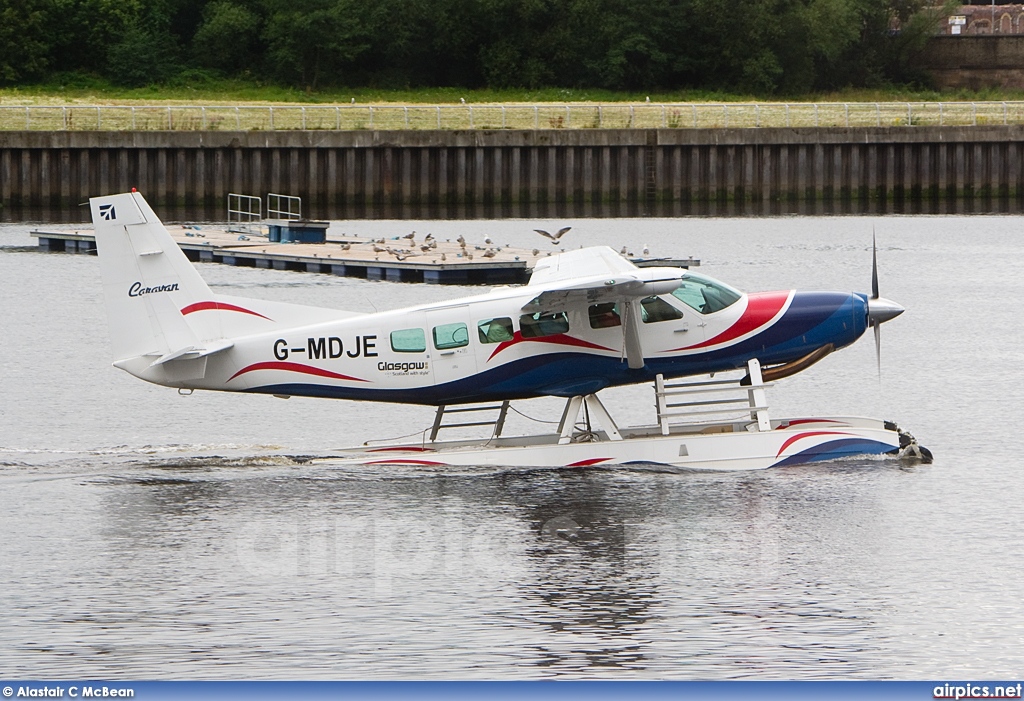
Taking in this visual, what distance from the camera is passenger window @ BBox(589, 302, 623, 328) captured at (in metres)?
20.6

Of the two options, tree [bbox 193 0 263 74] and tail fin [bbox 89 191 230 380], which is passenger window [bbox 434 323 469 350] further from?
tree [bbox 193 0 263 74]

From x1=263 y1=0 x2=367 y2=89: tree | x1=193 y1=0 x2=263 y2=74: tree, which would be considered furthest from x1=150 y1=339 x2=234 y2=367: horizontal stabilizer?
x1=193 y1=0 x2=263 y2=74: tree

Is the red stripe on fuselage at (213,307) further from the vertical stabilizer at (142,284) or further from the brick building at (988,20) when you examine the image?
the brick building at (988,20)

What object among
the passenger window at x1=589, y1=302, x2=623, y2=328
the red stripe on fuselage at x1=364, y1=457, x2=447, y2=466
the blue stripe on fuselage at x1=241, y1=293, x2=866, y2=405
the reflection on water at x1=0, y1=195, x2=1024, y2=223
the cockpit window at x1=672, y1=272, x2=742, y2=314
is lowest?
the red stripe on fuselage at x1=364, y1=457, x2=447, y2=466

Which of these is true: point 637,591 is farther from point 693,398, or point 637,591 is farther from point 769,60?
point 769,60

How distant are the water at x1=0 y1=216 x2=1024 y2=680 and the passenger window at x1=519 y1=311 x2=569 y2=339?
1988mm

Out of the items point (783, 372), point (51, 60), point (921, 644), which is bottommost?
point (921, 644)

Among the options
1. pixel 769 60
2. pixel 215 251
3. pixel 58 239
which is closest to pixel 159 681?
pixel 215 251

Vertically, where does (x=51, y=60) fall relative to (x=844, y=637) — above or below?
above

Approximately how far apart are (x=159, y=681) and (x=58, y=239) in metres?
39.0

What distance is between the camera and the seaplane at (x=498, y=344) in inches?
814

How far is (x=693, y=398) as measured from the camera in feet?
97.6

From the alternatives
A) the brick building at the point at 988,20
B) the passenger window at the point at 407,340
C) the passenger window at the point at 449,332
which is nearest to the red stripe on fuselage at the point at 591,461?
the passenger window at the point at 449,332

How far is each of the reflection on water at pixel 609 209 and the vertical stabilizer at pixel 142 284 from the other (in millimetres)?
38136
